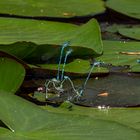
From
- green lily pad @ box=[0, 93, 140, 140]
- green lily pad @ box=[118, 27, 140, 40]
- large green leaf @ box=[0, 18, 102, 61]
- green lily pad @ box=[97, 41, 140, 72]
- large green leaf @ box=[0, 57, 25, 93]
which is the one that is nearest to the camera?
green lily pad @ box=[0, 93, 140, 140]

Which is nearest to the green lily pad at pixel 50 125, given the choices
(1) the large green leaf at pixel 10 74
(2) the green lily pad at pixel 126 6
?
(1) the large green leaf at pixel 10 74

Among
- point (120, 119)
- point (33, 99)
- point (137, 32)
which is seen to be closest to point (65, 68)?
point (33, 99)

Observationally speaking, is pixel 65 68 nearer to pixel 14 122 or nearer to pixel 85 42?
pixel 85 42

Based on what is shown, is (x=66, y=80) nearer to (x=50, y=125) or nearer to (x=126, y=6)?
(x=50, y=125)

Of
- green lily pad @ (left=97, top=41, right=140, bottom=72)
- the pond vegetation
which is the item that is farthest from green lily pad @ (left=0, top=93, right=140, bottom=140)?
green lily pad @ (left=97, top=41, right=140, bottom=72)

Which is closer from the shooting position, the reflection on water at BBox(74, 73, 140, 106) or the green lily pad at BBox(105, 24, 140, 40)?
the reflection on water at BBox(74, 73, 140, 106)

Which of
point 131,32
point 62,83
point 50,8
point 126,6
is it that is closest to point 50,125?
point 62,83

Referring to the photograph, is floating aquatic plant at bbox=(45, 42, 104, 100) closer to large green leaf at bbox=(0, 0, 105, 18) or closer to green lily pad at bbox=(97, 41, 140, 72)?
green lily pad at bbox=(97, 41, 140, 72)
